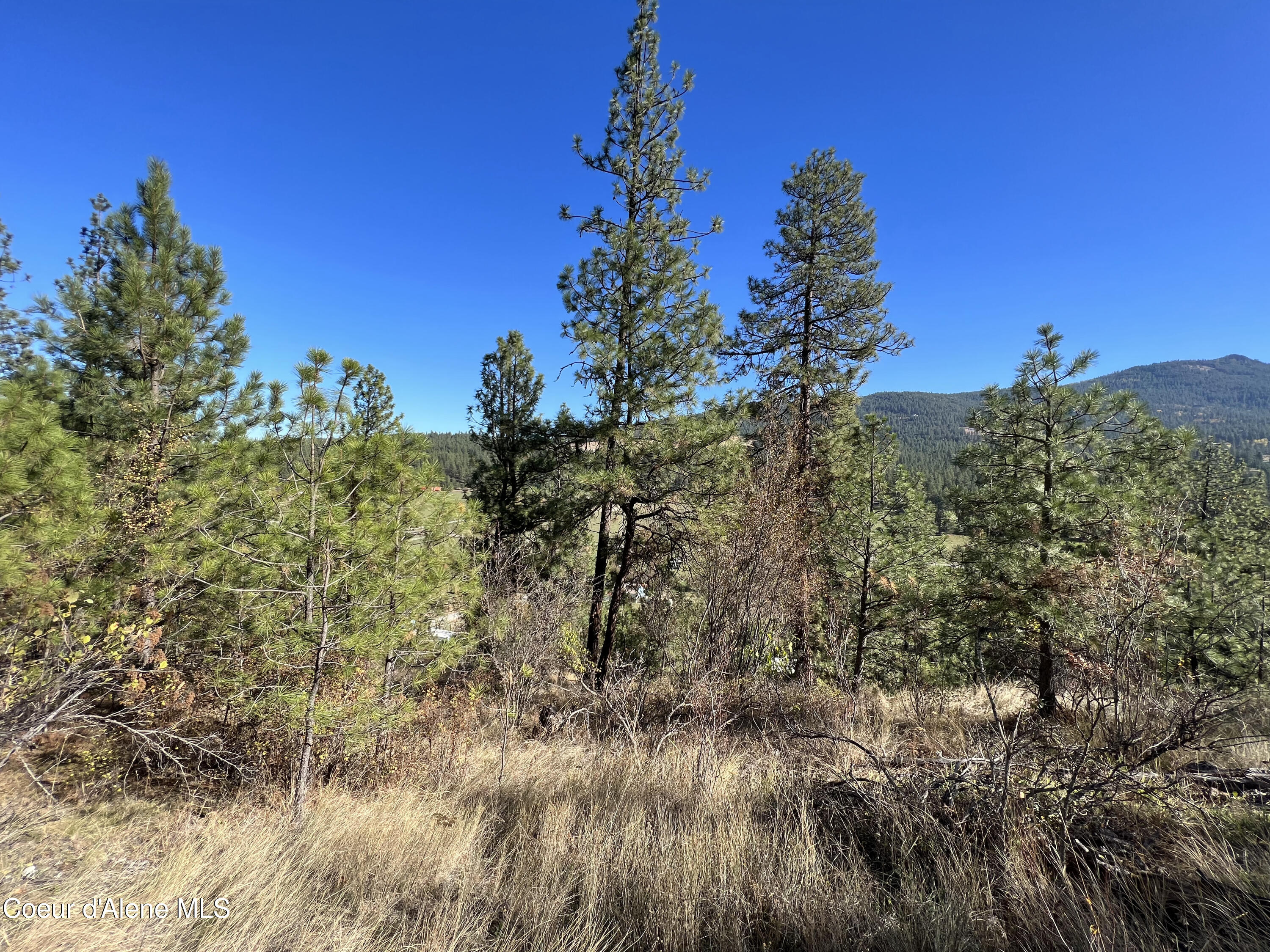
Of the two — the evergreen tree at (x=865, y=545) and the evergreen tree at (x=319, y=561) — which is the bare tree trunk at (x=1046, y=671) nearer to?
the evergreen tree at (x=865, y=545)

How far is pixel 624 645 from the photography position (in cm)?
1046

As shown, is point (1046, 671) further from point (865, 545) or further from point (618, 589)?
point (618, 589)

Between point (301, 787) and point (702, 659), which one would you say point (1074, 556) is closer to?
point (702, 659)

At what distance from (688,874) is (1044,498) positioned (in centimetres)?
803

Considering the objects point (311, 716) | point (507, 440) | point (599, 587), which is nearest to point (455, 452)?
point (507, 440)

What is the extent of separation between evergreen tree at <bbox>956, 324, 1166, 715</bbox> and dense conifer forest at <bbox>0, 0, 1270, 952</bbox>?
0.07 meters

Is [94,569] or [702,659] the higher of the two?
[94,569]

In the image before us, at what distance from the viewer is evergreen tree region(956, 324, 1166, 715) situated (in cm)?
704

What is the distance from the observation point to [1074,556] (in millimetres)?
6980

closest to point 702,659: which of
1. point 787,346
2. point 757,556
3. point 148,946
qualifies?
point 757,556

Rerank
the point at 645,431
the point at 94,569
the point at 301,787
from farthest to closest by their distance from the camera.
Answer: the point at 645,431 < the point at 94,569 < the point at 301,787

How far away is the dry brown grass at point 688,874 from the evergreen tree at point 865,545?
20.5 feet

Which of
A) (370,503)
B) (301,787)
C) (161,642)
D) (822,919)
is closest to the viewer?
(822,919)

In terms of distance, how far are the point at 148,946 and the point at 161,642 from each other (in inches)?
217
